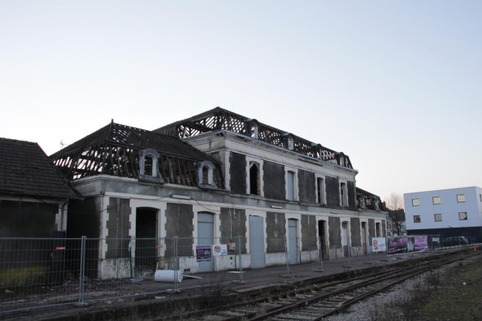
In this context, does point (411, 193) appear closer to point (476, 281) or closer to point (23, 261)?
point (476, 281)

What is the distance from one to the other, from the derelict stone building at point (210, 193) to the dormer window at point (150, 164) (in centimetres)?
4

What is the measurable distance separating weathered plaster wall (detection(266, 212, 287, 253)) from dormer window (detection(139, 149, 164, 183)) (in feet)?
28.0

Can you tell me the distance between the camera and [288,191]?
27.3 meters

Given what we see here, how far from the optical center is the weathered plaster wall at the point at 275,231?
2453cm

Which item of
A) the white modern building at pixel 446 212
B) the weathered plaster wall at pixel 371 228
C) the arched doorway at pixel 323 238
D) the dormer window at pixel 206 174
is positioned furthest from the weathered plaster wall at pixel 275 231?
the white modern building at pixel 446 212

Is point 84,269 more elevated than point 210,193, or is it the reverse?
point 210,193

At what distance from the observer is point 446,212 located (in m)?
72.2

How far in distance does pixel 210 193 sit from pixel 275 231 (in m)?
6.08

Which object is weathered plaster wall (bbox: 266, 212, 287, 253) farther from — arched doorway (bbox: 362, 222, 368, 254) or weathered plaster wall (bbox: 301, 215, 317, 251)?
arched doorway (bbox: 362, 222, 368, 254)

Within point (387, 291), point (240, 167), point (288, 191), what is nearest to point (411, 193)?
point (288, 191)

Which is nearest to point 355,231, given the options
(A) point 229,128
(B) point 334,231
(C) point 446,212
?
(B) point 334,231

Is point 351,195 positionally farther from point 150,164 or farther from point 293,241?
point 150,164

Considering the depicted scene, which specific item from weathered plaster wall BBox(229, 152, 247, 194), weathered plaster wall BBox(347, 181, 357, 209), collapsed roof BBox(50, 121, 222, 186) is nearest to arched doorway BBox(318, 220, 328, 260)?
weathered plaster wall BBox(347, 181, 357, 209)

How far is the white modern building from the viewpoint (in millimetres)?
69000
